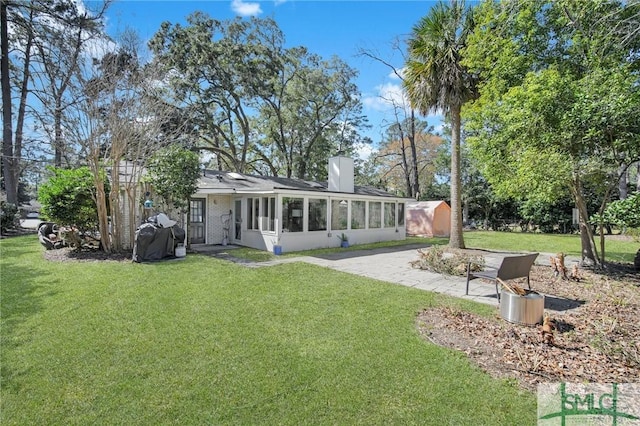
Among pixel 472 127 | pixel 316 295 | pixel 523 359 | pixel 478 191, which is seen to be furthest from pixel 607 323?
pixel 478 191

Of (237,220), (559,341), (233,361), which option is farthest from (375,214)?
(233,361)

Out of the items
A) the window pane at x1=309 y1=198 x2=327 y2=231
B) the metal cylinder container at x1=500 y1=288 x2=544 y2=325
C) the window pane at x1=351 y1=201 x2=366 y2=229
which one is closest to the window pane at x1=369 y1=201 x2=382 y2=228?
the window pane at x1=351 y1=201 x2=366 y2=229

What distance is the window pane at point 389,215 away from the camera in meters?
17.2

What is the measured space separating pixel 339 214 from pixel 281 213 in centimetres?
324

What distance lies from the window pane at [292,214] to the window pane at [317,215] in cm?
52

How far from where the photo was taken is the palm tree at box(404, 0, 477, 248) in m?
11.9

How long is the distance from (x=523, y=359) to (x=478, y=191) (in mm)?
24157

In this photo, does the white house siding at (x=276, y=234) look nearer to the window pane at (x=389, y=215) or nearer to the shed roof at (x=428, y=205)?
the window pane at (x=389, y=215)

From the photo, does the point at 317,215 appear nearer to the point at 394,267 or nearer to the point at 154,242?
the point at 394,267

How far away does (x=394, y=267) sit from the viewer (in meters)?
9.51

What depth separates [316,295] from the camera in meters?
6.28

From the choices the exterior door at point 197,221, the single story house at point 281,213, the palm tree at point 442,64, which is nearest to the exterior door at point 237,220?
the single story house at point 281,213

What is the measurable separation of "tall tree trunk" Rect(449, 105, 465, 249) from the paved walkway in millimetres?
1379

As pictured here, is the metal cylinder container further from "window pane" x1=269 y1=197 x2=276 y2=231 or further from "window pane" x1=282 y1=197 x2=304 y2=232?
"window pane" x1=269 y1=197 x2=276 y2=231
